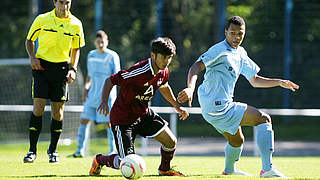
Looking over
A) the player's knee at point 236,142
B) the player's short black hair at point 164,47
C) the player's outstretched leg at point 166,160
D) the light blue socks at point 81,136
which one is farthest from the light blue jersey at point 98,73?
the player's short black hair at point 164,47

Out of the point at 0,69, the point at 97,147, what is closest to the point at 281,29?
the point at 97,147

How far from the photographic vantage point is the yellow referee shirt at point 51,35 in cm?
782

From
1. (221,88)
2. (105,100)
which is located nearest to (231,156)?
(221,88)

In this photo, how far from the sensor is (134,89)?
6543 millimetres

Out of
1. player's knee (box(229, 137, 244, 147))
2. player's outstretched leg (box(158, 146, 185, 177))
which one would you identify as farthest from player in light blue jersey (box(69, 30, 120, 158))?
player's knee (box(229, 137, 244, 147))

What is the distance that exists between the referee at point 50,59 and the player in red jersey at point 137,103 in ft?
5.02

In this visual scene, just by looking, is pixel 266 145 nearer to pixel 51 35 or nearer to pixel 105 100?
pixel 105 100

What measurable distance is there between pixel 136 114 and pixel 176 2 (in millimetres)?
16368

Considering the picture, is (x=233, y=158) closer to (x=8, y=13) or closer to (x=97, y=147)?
(x=97, y=147)

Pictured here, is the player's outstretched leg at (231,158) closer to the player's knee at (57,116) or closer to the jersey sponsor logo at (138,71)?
the jersey sponsor logo at (138,71)

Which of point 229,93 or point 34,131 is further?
point 34,131

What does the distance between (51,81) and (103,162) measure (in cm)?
179

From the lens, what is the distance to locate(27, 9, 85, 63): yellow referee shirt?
7.82 m

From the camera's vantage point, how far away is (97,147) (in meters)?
15.7
